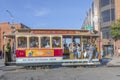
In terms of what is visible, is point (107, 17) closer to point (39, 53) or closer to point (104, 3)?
point (104, 3)

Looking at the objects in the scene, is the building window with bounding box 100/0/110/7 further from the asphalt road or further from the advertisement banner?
the asphalt road

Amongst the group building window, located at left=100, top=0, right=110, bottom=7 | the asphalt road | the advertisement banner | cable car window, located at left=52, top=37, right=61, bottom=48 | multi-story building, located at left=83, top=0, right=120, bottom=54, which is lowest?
the asphalt road

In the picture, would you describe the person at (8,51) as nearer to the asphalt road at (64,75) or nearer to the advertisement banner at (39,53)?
the advertisement banner at (39,53)

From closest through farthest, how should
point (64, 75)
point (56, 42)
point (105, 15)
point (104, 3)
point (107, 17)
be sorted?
point (64, 75)
point (56, 42)
point (107, 17)
point (105, 15)
point (104, 3)

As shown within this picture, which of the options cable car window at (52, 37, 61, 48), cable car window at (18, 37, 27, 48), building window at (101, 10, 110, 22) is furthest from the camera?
building window at (101, 10, 110, 22)

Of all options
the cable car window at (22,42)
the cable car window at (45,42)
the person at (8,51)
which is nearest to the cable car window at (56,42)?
the cable car window at (45,42)

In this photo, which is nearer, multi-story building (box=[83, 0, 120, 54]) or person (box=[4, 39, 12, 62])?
person (box=[4, 39, 12, 62])

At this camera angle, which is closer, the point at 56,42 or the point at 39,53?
the point at 39,53

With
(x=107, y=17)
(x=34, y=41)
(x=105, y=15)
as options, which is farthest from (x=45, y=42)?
(x=105, y=15)

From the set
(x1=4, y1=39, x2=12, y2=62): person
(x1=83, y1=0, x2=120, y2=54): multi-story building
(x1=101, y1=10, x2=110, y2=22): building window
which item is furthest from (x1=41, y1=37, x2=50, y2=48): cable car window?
(x1=101, y1=10, x2=110, y2=22): building window

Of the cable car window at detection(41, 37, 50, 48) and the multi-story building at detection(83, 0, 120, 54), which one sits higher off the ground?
the multi-story building at detection(83, 0, 120, 54)

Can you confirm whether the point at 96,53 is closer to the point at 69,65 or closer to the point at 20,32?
the point at 69,65

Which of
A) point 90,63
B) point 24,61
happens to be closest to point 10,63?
point 24,61

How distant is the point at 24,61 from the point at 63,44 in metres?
3.52
